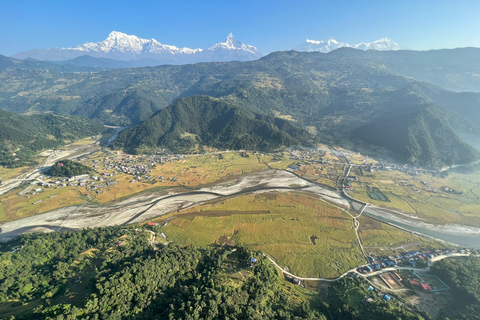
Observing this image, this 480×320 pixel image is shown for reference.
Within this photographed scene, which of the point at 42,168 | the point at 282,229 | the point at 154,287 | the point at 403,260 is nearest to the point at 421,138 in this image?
the point at 403,260

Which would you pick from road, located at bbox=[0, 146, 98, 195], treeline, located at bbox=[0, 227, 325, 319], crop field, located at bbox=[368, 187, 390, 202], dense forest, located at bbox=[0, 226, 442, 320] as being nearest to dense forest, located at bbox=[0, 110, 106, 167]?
road, located at bbox=[0, 146, 98, 195]

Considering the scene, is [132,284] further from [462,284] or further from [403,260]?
[462,284]

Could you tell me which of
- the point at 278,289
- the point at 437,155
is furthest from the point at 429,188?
the point at 278,289

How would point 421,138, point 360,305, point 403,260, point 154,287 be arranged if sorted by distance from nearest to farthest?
point 154,287 → point 360,305 → point 403,260 → point 421,138

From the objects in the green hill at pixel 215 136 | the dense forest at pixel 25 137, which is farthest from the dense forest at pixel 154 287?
the green hill at pixel 215 136

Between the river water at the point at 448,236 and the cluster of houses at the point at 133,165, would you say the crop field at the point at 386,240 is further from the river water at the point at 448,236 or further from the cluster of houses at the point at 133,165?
the cluster of houses at the point at 133,165
